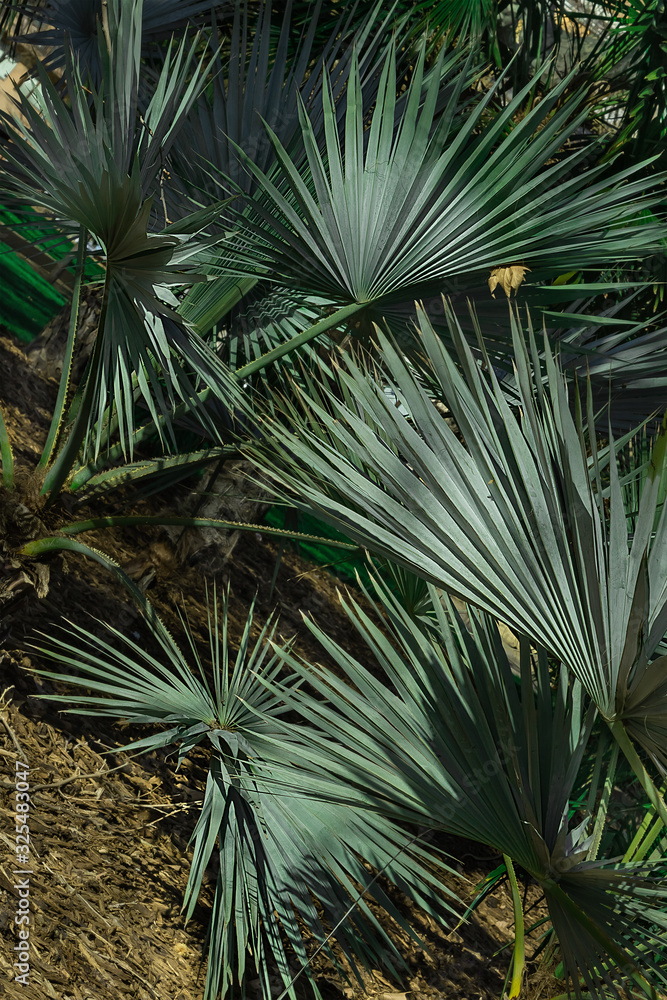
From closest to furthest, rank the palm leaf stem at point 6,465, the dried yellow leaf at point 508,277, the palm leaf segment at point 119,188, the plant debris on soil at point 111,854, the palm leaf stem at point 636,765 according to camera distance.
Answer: the palm leaf stem at point 636,765 < the palm leaf segment at point 119,188 < the plant debris on soil at point 111,854 < the dried yellow leaf at point 508,277 < the palm leaf stem at point 6,465

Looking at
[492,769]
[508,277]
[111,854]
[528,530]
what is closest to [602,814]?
[492,769]

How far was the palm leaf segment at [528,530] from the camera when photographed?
1044mm

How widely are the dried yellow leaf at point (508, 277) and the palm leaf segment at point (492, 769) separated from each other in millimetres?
918

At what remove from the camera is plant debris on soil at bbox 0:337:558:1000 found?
71.0 inches

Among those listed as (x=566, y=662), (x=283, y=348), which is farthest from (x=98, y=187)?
(x=566, y=662)

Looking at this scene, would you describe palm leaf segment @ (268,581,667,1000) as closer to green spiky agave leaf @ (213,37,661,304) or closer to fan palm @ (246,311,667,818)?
fan palm @ (246,311,667,818)

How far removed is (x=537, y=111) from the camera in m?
1.82

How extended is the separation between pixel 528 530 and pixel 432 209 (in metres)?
1.06

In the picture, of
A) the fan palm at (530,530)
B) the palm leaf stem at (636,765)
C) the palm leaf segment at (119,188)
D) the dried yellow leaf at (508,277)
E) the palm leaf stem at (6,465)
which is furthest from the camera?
the palm leaf stem at (6,465)

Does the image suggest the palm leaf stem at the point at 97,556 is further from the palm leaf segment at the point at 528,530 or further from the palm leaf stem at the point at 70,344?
the palm leaf segment at the point at 528,530

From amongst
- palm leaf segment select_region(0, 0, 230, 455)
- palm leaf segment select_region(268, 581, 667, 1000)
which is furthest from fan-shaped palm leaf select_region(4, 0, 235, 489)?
palm leaf segment select_region(268, 581, 667, 1000)

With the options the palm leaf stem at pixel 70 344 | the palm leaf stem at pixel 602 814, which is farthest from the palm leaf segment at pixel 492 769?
the palm leaf stem at pixel 70 344

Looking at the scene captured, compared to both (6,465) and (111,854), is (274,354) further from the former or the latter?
(111,854)

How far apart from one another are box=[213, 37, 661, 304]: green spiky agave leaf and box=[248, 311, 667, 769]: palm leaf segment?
0.73m
